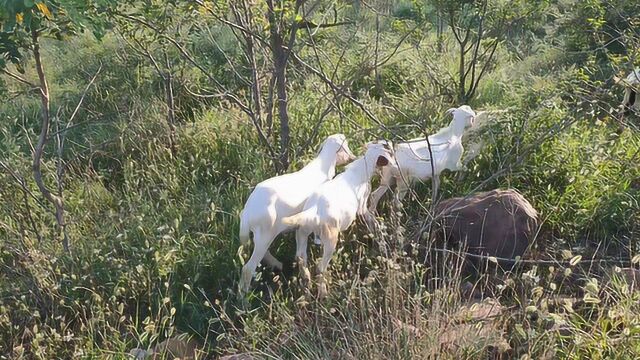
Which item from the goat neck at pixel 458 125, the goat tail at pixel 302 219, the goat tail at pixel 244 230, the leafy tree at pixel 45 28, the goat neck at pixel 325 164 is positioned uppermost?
the leafy tree at pixel 45 28

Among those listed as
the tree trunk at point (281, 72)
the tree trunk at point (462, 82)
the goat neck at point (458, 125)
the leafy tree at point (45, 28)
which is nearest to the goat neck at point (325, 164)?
the tree trunk at point (281, 72)

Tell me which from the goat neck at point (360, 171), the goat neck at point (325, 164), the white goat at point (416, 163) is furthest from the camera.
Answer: the white goat at point (416, 163)

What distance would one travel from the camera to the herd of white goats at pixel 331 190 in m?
3.51

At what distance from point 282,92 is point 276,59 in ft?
0.66

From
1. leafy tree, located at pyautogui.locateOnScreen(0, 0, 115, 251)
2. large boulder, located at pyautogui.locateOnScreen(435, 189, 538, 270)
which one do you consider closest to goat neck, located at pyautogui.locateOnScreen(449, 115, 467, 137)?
large boulder, located at pyautogui.locateOnScreen(435, 189, 538, 270)

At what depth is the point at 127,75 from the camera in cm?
709

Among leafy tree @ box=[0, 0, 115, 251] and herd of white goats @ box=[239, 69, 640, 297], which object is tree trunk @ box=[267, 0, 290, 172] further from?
leafy tree @ box=[0, 0, 115, 251]

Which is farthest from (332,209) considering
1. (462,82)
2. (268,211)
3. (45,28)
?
(462,82)

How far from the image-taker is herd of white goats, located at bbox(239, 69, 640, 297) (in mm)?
3514

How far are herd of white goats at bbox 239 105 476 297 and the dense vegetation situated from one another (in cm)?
15

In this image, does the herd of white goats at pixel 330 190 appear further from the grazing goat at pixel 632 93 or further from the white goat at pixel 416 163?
the grazing goat at pixel 632 93

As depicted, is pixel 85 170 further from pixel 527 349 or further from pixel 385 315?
pixel 527 349

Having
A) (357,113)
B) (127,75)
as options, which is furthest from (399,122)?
(127,75)

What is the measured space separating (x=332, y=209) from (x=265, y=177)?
1.23 metres
